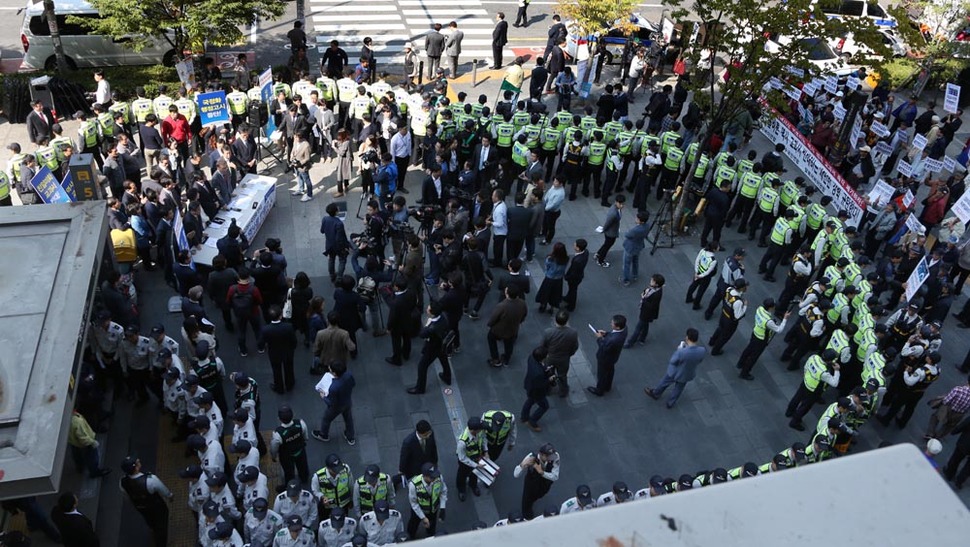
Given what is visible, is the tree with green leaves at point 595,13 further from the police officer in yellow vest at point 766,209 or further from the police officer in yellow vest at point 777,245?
the police officer in yellow vest at point 777,245

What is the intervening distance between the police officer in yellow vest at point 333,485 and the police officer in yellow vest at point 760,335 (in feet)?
22.1

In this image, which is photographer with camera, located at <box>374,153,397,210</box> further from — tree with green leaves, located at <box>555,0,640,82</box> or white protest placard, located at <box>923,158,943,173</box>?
white protest placard, located at <box>923,158,943,173</box>

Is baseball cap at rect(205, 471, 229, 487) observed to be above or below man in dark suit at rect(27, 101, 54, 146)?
below

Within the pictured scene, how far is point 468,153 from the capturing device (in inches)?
633

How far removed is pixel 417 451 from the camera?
9.02 meters

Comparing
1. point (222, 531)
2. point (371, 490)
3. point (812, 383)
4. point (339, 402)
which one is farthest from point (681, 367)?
point (222, 531)

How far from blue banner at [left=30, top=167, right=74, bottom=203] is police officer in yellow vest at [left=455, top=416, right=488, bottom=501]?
8.07 metres

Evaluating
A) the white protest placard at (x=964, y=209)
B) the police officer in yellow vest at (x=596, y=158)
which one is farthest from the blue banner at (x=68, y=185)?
the white protest placard at (x=964, y=209)

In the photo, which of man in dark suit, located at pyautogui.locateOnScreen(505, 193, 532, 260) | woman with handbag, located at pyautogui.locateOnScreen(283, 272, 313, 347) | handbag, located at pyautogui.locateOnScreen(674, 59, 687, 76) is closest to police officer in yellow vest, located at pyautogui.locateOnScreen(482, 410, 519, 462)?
woman with handbag, located at pyautogui.locateOnScreen(283, 272, 313, 347)

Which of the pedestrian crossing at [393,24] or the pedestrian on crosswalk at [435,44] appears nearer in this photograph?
the pedestrian on crosswalk at [435,44]

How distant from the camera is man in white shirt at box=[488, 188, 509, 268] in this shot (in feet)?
44.8

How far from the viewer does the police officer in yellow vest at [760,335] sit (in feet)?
38.1

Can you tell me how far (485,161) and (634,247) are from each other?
3763mm

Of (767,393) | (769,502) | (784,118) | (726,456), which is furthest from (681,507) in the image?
(784,118)
